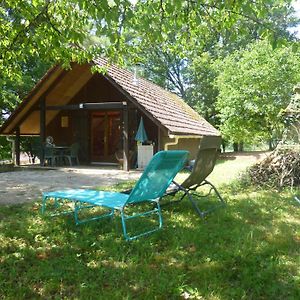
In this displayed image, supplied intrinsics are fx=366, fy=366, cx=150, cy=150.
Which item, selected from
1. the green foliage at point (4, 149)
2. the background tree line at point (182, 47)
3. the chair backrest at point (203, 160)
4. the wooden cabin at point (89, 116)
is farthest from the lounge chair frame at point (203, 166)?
the green foliage at point (4, 149)

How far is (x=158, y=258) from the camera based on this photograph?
3625 millimetres

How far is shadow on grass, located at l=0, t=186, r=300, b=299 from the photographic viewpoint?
2957 mm

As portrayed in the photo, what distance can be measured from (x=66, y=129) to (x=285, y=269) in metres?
14.7

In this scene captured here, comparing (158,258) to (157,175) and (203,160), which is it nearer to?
(157,175)

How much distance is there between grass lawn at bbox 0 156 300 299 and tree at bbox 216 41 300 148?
15.1m

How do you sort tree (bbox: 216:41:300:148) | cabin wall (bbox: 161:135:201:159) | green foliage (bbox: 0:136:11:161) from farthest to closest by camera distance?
green foliage (bbox: 0:136:11:161) → tree (bbox: 216:41:300:148) → cabin wall (bbox: 161:135:201:159)

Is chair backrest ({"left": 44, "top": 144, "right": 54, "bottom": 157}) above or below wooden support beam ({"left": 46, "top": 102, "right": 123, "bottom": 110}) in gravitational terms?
below

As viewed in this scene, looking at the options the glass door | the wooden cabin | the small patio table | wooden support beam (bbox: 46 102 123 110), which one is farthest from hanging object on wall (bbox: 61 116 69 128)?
wooden support beam (bbox: 46 102 123 110)

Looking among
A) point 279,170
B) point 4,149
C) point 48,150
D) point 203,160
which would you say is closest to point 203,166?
point 203,160

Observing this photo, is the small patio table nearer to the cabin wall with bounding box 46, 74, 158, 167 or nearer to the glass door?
the cabin wall with bounding box 46, 74, 158, 167

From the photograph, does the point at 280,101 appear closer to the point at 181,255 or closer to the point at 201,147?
the point at 201,147

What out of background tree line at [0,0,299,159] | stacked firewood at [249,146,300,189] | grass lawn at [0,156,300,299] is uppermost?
background tree line at [0,0,299,159]

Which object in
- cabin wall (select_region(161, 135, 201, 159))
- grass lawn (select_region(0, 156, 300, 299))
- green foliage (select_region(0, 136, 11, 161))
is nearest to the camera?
grass lawn (select_region(0, 156, 300, 299))

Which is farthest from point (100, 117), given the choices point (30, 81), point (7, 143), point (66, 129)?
point (7, 143)
